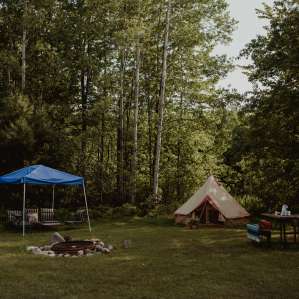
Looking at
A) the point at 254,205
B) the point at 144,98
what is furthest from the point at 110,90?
the point at 254,205

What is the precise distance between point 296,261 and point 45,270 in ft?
15.1

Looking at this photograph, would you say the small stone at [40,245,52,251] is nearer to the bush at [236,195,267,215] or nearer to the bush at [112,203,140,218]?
the bush at [112,203,140,218]

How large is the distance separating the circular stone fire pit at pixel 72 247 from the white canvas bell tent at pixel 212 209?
19.8 ft

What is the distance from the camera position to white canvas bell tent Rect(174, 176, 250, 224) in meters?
15.5

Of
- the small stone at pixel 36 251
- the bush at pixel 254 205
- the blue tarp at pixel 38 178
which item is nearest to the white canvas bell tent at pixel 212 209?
the bush at pixel 254 205

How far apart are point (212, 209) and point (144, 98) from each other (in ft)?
32.6

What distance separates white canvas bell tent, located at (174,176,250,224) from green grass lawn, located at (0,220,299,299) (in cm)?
348

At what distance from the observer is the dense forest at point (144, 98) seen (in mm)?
15383

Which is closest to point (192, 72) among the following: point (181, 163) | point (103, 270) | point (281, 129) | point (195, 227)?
point (181, 163)

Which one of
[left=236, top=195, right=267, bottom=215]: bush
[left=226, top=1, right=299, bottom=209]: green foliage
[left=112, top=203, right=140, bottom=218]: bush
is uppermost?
[left=226, top=1, right=299, bottom=209]: green foliage

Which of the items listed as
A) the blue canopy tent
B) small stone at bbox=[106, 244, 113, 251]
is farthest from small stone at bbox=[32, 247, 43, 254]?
the blue canopy tent

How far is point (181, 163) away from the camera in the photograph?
24.0 m

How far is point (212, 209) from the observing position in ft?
52.0

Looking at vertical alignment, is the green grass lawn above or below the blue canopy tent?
below
